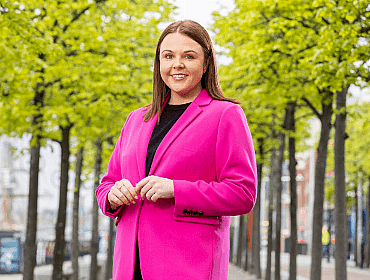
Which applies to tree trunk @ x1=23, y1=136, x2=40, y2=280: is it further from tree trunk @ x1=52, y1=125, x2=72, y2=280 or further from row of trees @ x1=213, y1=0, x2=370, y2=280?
row of trees @ x1=213, y1=0, x2=370, y2=280

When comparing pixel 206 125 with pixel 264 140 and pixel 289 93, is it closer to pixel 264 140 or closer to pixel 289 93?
pixel 289 93

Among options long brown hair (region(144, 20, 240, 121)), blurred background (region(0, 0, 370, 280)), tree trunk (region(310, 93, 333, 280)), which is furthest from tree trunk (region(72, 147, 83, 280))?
long brown hair (region(144, 20, 240, 121))

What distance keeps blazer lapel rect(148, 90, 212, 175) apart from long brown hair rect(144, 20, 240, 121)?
8cm

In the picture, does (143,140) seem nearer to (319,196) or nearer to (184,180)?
(184,180)

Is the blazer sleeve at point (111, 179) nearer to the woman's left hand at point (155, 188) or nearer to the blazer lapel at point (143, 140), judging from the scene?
the blazer lapel at point (143, 140)

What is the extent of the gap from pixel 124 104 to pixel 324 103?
4.82 m

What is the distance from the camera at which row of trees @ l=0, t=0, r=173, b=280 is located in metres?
10.5

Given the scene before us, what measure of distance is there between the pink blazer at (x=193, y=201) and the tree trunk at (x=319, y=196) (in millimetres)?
10416

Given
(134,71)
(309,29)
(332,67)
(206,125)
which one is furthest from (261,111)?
(206,125)

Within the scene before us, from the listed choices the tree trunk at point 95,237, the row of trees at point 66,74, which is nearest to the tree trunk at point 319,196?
the row of trees at point 66,74

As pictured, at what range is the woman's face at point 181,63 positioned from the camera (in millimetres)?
2180

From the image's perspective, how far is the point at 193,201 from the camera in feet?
6.46

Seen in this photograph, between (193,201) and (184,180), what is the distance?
0.28 feet

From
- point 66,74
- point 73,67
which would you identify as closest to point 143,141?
point 66,74
